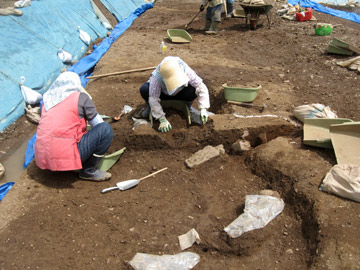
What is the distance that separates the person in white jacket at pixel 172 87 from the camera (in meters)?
3.31

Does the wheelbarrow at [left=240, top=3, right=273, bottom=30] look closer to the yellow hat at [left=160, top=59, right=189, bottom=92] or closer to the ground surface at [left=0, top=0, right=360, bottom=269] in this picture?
the ground surface at [left=0, top=0, right=360, bottom=269]

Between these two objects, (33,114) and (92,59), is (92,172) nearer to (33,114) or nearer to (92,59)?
(33,114)

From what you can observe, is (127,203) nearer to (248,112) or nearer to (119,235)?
(119,235)

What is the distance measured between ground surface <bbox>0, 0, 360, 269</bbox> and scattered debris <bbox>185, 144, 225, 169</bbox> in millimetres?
79

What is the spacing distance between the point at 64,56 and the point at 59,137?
3821 millimetres

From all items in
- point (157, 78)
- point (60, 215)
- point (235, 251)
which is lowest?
point (235, 251)

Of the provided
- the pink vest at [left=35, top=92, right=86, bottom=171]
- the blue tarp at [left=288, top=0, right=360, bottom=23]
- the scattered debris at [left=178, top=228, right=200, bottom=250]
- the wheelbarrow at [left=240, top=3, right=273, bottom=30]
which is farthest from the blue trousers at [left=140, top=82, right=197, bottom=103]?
the blue tarp at [left=288, top=0, right=360, bottom=23]

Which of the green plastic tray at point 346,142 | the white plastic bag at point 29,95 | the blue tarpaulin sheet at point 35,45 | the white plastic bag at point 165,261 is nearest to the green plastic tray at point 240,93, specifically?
the green plastic tray at point 346,142

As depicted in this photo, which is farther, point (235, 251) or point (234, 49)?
point (234, 49)

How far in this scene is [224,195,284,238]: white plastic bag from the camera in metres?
2.48

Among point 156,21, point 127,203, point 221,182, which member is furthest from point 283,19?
point 127,203

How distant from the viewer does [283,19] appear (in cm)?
895

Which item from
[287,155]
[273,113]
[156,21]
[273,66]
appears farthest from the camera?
[156,21]

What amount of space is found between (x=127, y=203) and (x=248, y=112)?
79.3 inches
